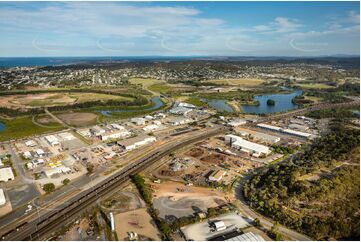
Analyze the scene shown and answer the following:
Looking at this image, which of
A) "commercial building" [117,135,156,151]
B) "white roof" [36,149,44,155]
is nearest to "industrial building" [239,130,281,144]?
"commercial building" [117,135,156,151]

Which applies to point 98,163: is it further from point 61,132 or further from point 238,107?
point 238,107

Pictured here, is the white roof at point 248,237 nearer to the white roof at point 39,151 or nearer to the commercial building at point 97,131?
the white roof at point 39,151

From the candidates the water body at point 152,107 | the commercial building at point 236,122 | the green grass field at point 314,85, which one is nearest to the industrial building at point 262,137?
the commercial building at point 236,122

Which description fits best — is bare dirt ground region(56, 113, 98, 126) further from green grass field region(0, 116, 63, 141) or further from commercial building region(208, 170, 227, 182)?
commercial building region(208, 170, 227, 182)

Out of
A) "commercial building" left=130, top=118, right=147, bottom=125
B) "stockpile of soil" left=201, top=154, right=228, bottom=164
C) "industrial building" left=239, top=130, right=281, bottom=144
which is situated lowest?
"stockpile of soil" left=201, top=154, right=228, bottom=164

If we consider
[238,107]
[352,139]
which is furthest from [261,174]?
[238,107]
